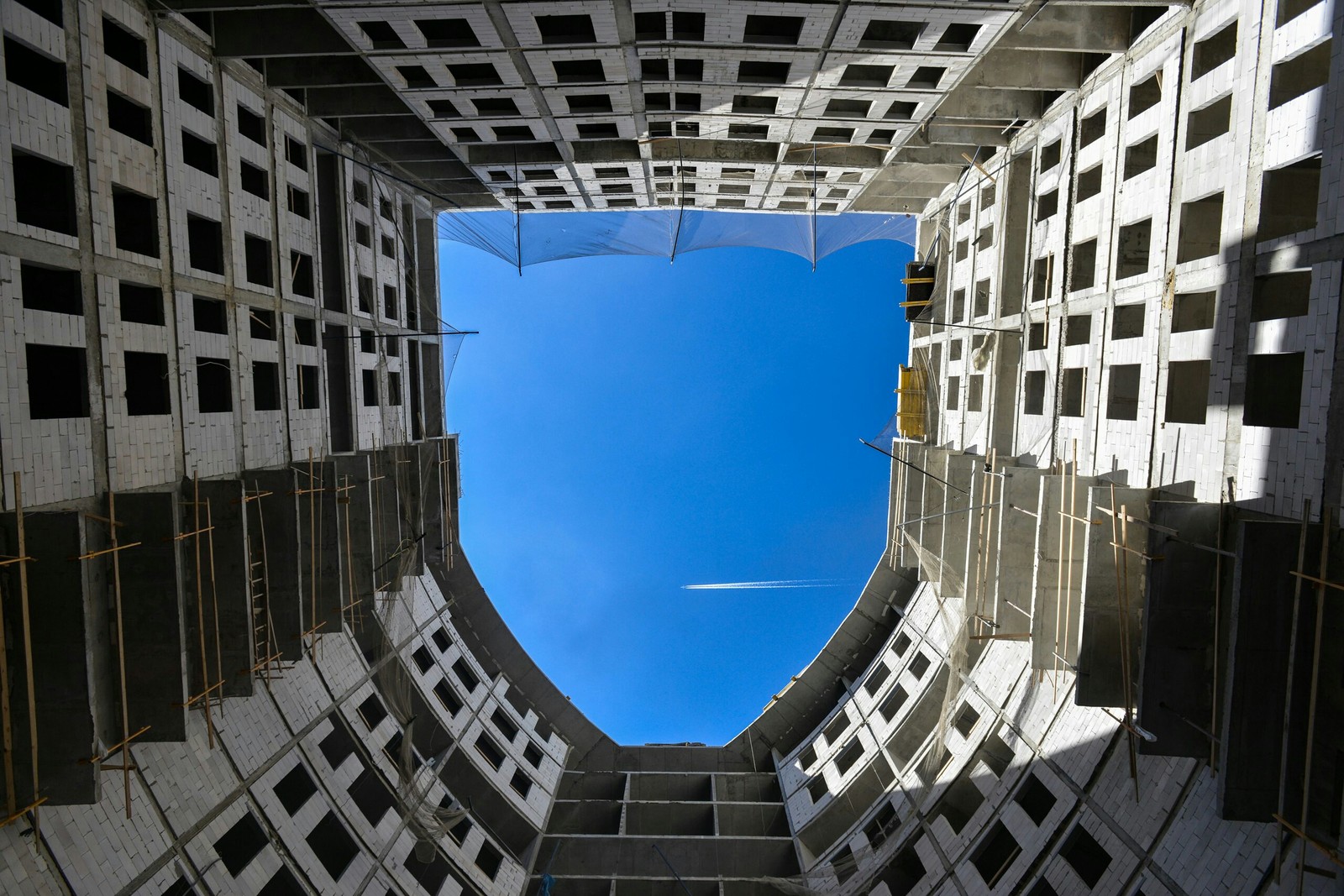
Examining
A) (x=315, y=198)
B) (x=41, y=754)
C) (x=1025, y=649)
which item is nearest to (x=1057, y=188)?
(x=1025, y=649)

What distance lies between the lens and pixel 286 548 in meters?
16.3

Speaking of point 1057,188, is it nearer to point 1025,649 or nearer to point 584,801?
point 1025,649

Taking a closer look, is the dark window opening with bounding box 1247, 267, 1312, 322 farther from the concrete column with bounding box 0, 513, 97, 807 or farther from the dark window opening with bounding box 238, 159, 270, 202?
the dark window opening with bounding box 238, 159, 270, 202

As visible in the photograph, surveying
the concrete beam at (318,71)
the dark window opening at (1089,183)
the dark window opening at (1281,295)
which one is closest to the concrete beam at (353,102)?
the concrete beam at (318,71)

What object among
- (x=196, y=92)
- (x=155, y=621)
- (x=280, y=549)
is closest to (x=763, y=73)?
(x=196, y=92)

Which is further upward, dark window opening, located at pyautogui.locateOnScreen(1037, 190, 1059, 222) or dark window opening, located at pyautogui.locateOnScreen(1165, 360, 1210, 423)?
dark window opening, located at pyautogui.locateOnScreen(1037, 190, 1059, 222)

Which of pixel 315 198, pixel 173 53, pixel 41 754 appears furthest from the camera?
pixel 315 198

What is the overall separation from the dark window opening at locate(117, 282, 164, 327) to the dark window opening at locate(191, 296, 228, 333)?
125 cm

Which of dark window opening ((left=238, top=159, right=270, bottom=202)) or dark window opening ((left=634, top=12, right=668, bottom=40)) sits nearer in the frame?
dark window opening ((left=634, top=12, right=668, bottom=40))

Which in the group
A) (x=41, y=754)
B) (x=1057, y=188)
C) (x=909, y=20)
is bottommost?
(x=41, y=754)

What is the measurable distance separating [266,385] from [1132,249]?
21410mm

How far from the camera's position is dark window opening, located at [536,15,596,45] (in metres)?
16.4

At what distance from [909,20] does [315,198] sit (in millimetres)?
16634

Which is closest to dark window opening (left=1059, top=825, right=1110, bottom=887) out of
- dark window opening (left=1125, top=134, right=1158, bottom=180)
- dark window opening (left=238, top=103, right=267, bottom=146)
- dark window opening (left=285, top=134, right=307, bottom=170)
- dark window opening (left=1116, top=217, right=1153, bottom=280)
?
dark window opening (left=1116, top=217, right=1153, bottom=280)
